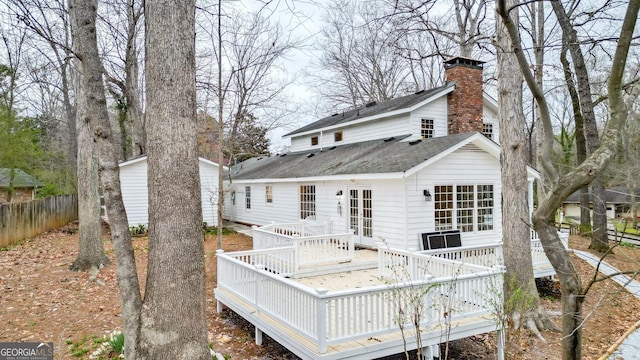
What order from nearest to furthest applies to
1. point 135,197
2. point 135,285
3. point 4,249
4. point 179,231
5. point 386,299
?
point 179,231 < point 135,285 < point 386,299 < point 4,249 < point 135,197

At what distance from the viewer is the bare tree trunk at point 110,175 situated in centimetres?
365

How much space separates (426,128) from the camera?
47.4 ft

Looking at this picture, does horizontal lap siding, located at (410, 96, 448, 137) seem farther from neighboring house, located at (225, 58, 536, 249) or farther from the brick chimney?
the brick chimney

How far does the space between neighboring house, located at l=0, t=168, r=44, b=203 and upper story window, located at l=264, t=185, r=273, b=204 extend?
12323 millimetres

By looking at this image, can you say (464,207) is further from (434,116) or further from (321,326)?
(321,326)

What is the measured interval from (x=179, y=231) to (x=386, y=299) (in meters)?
2.88

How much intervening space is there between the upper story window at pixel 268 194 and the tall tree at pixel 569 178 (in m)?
14.5

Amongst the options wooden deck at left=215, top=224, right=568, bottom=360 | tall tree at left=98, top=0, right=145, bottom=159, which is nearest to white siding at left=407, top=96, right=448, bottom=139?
wooden deck at left=215, top=224, right=568, bottom=360

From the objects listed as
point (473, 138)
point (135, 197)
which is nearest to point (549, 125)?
point (473, 138)

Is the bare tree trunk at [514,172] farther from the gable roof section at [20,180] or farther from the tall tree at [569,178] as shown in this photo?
the gable roof section at [20,180]

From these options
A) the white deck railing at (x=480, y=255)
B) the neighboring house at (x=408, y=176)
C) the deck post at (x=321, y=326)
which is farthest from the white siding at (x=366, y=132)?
the deck post at (x=321, y=326)

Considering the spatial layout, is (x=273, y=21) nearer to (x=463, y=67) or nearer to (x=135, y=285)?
(x=463, y=67)

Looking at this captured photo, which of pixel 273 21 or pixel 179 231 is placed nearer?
pixel 179 231

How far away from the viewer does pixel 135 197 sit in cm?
1691
